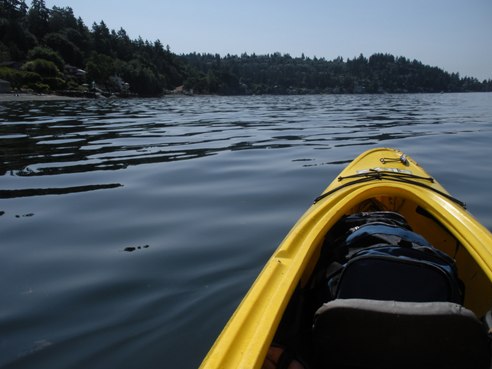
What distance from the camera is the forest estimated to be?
61.3 meters

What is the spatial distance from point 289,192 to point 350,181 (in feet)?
6.67

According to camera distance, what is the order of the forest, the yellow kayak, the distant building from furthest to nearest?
the forest < the distant building < the yellow kayak

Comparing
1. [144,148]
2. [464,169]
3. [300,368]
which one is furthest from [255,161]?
[300,368]

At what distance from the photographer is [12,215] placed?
495 cm

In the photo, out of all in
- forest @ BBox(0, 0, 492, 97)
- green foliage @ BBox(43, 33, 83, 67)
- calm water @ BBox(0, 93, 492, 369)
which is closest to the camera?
calm water @ BBox(0, 93, 492, 369)

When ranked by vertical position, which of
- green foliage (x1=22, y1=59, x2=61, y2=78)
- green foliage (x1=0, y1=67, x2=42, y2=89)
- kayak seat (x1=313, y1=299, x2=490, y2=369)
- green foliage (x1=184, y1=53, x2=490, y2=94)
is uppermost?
green foliage (x1=184, y1=53, x2=490, y2=94)

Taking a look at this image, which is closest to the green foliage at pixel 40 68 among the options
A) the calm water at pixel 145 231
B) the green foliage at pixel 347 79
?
the calm water at pixel 145 231

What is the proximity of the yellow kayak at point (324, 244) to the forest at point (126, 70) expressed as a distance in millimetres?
53867

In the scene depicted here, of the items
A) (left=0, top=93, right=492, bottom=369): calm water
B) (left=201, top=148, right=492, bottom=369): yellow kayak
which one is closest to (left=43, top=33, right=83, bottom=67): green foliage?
(left=0, top=93, right=492, bottom=369): calm water

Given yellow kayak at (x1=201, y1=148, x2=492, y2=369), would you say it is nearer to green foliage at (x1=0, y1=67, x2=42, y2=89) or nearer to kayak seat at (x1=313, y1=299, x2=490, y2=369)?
kayak seat at (x1=313, y1=299, x2=490, y2=369)

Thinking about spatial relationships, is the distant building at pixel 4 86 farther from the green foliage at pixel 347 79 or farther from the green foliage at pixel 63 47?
the green foliage at pixel 347 79

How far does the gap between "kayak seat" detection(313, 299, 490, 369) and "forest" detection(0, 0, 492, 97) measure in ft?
182

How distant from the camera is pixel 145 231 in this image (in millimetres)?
4527

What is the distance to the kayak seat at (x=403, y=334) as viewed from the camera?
→ 161 centimetres
